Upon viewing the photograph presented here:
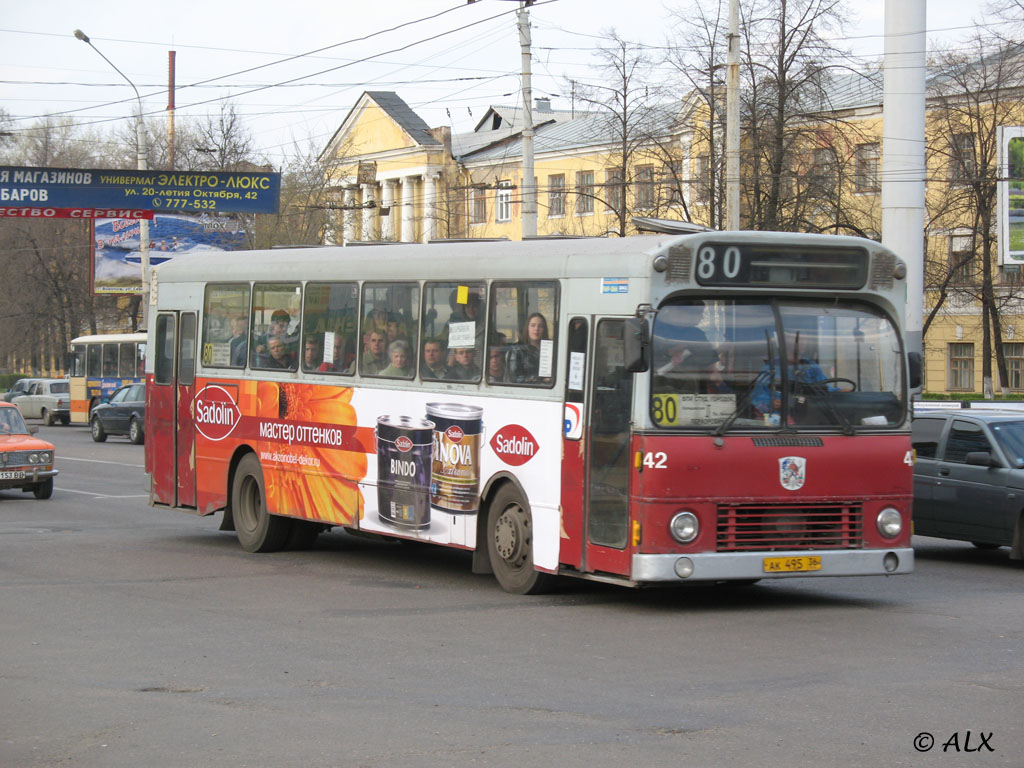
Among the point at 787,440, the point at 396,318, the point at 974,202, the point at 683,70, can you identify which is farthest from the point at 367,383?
the point at 974,202

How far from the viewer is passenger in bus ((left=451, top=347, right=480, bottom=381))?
1253 centimetres

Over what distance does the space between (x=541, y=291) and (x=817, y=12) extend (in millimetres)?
26951

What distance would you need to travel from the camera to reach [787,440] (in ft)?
35.8

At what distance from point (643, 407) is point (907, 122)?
47.8ft

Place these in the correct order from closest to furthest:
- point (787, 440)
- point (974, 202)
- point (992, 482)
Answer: point (787, 440) < point (992, 482) < point (974, 202)

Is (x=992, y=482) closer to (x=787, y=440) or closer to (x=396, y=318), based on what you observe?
(x=787, y=440)

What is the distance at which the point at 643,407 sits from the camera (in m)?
10.7

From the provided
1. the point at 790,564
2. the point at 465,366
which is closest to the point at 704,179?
the point at 465,366

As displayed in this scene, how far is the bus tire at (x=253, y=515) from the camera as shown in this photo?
15.5 m

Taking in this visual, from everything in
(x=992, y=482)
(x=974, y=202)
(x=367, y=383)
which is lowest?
(x=992, y=482)

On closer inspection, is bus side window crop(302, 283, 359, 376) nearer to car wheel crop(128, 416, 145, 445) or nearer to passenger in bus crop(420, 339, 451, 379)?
passenger in bus crop(420, 339, 451, 379)

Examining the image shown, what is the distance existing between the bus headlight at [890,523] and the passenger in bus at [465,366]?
3532 mm

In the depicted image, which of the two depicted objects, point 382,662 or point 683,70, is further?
point 683,70

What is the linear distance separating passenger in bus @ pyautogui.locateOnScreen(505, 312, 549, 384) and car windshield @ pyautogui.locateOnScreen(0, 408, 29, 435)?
14110 mm
